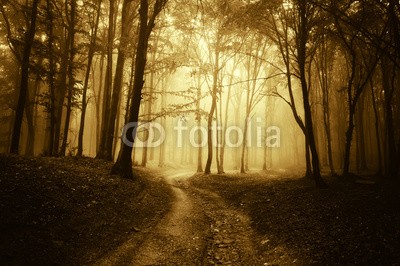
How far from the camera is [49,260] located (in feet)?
19.4

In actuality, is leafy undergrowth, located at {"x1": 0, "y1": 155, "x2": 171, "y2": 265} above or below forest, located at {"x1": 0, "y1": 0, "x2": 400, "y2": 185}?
below

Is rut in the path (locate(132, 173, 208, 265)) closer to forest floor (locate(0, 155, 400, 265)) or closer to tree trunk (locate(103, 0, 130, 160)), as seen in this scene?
forest floor (locate(0, 155, 400, 265))

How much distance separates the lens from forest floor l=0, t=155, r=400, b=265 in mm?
6258

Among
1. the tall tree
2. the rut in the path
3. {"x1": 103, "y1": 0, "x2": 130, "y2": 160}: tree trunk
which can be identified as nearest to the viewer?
the rut in the path

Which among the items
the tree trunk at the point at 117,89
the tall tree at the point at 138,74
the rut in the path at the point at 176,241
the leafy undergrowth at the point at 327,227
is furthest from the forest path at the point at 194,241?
the tree trunk at the point at 117,89

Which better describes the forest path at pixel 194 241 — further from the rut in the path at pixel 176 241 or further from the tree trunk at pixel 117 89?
the tree trunk at pixel 117 89

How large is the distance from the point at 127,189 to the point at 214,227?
180 inches

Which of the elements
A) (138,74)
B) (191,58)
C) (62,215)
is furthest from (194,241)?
(191,58)

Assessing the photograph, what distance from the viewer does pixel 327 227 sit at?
311 inches

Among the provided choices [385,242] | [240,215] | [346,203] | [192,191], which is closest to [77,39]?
[192,191]

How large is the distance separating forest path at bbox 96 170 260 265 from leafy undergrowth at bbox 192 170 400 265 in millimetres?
539

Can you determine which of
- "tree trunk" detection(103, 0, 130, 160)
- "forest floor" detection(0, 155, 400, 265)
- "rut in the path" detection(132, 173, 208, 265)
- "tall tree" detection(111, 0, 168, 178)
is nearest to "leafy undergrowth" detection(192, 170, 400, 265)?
"forest floor" detection(0, 155, 400, 265)

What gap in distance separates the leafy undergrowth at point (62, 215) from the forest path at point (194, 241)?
544 millimetres

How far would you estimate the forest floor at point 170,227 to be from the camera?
20.5ft
